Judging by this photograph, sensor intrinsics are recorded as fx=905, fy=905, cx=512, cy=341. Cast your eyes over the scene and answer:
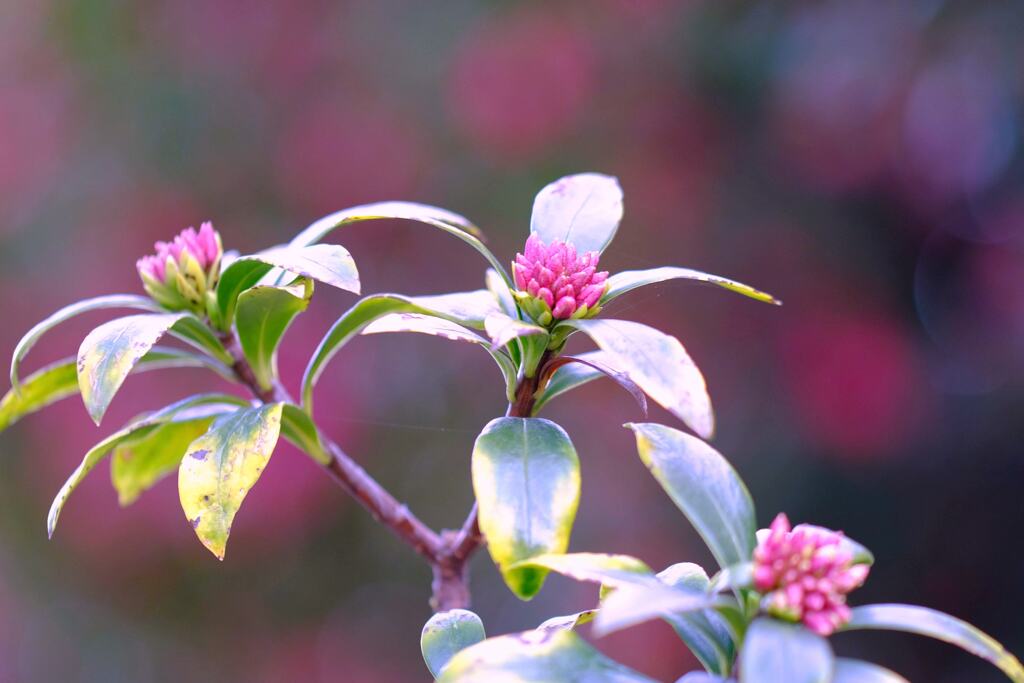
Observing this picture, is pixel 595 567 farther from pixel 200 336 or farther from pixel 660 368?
pixel 200 336

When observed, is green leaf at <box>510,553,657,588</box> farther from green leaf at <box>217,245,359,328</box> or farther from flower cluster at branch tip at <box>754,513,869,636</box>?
green leaf at <box>217,245,359,328</box>

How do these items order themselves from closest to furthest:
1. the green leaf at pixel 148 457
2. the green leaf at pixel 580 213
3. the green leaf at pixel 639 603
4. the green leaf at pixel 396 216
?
the green leaf at pixel 639 603 → the green leaf at pixel 396 216 → the green leaf at pixel 580 213 → the green leaf at pixel 148 457

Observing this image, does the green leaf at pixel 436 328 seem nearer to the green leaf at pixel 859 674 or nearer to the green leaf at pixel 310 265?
the green leaf at pixel 310 265

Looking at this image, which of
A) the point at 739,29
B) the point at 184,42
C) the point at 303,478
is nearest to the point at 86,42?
the point at 184,42

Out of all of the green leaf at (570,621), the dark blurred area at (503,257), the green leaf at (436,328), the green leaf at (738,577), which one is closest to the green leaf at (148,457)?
the green leaf at (436,328)

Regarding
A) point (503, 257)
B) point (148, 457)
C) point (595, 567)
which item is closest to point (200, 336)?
point (148, 457)

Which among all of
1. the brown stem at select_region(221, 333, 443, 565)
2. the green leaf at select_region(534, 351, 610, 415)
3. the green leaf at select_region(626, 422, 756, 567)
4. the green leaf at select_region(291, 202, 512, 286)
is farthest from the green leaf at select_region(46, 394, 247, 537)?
the green leaf at select_region(626, 422, 756, 567)
